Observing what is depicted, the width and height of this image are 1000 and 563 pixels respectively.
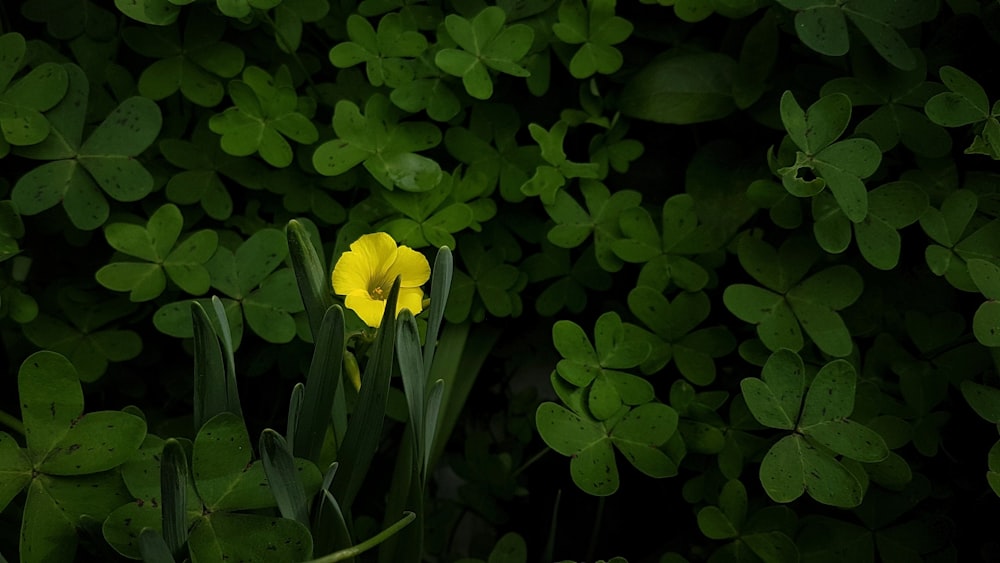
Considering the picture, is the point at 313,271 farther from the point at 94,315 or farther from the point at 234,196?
the point at 234,196

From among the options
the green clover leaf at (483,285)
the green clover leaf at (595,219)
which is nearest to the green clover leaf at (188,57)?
the green clover leaf at (483,285)

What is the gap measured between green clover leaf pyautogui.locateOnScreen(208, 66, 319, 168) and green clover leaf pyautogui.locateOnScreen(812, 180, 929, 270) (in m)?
0.84

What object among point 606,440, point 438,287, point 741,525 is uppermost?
point 438,287

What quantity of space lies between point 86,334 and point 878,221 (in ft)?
4.29

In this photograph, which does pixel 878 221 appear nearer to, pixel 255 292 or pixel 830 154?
pixel 830 154

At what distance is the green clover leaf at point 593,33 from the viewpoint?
1420mm

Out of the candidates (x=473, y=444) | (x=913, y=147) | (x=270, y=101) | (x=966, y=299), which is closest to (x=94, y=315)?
(x=270, y=101)

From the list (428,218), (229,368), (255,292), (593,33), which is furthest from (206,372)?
(593,33)

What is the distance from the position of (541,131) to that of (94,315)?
0.82m

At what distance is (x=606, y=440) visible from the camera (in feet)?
4.00

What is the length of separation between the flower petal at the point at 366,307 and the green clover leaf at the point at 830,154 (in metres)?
0.61

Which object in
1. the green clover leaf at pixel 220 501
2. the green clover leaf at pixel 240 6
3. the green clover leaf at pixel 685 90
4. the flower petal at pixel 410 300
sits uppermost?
the green clover leaf at pixel 240 6

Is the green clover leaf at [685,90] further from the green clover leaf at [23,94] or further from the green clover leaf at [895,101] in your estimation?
Answer: the green clover leaf at [23,94]

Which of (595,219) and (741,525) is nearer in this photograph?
(741,525)
